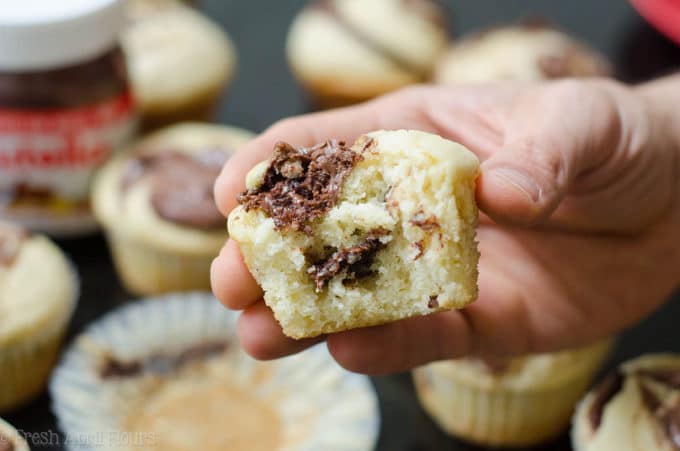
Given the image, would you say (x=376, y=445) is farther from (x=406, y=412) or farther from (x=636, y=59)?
(x=636, y=59)

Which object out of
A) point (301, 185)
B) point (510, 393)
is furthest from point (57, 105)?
point (510, 393)

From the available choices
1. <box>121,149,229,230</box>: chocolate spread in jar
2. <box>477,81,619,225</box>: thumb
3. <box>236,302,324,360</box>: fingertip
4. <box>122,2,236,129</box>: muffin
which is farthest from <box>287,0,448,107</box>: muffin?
<box>236,302,324,360</box>: fingertip

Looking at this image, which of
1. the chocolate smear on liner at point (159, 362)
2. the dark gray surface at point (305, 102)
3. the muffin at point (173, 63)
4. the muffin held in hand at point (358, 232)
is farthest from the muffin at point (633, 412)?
the muffin at point (173, 63)

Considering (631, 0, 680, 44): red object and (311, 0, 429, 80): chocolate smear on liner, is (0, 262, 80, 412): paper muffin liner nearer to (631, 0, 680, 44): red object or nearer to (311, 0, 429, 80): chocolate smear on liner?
(311, 0, 429, 80): chocolate smear on liner

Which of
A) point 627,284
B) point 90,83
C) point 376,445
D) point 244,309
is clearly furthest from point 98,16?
point 627,284

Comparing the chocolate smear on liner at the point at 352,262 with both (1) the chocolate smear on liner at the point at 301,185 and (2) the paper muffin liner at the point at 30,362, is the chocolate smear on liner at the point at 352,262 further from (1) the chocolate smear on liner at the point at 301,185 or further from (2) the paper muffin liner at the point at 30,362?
(2) the paper muffin liner at the point at 30,362

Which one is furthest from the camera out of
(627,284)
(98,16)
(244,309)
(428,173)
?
(98,16)
